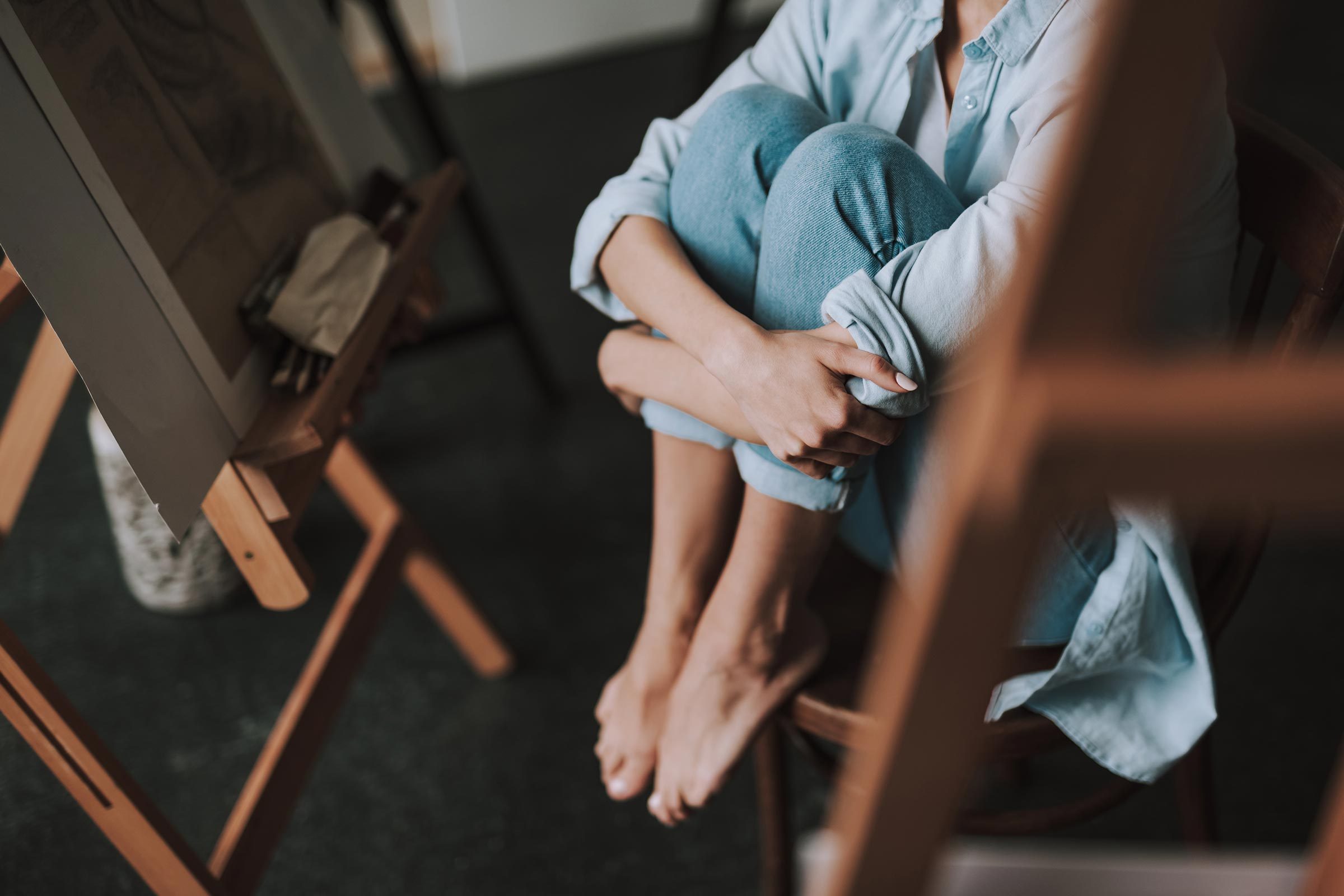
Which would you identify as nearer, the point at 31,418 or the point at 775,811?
the point at 775,811

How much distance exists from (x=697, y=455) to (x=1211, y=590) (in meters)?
0.45

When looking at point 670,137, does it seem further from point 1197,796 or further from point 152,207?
point 1197,796

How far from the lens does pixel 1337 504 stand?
265 mm

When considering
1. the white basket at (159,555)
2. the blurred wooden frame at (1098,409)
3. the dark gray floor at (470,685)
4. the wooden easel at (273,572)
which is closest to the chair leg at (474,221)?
the dark gray floor at (470,685)

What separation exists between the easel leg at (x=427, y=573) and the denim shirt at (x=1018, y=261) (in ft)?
1.74

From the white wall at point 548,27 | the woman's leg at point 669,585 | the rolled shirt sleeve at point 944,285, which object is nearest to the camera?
the rolled shirt sleeve at point 944,285

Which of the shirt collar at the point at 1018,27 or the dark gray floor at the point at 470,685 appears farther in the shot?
the dark gray floor at the point at 470,685

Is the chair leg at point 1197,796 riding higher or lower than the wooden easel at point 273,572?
lower

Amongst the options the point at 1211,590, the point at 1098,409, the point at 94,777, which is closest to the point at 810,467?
the point at 1211,590

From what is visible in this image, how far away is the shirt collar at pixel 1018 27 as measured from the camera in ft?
2.40

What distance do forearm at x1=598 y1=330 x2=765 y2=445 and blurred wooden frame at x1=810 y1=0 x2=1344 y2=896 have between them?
0.48 metres

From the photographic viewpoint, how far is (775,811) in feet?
3.13

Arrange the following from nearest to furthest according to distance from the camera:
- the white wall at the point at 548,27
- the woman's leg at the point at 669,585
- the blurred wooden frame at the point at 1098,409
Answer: the blurred wooden frame at the point at 1098,409 < the woman's leg at the point at 669,585 < the white wall at the point at 548,27

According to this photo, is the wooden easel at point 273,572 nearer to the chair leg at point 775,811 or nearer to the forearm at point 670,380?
the forearm at point 670,380
